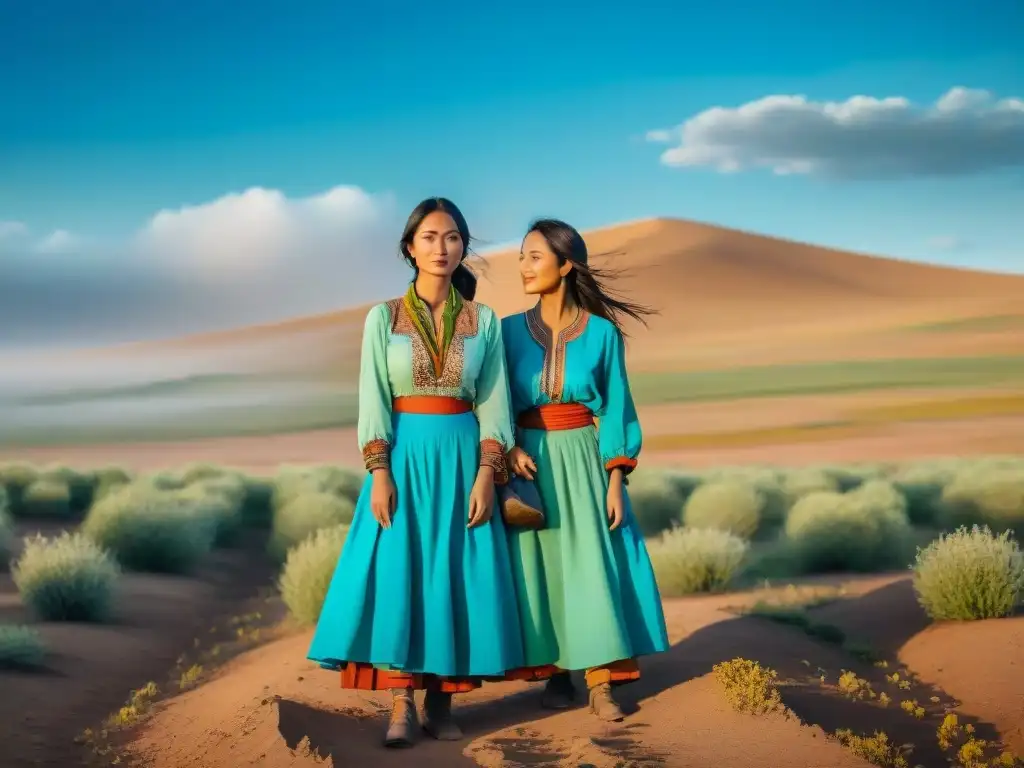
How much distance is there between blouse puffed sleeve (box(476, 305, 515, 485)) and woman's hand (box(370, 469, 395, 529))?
1.39 feet

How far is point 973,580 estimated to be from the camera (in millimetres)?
7871

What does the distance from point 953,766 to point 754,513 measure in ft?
32.3

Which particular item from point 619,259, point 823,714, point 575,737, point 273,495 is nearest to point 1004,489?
point 273,495

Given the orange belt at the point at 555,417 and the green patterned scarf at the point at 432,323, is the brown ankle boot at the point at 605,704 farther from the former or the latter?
the green patterned scarf at the point at 432,323

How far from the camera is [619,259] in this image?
164 feet

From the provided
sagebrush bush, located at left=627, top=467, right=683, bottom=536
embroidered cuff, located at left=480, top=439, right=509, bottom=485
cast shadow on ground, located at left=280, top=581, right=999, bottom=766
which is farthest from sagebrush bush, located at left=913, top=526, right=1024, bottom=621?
sagebrush bush, located at left=627, top=467, right=683, bottom=536

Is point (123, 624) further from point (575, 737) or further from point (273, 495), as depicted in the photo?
point (273, 495)

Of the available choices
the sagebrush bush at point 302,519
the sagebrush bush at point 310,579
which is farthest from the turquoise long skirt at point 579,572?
the sagebrush bush at point 302,519

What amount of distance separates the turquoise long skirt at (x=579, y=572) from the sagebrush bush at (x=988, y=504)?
10.7m

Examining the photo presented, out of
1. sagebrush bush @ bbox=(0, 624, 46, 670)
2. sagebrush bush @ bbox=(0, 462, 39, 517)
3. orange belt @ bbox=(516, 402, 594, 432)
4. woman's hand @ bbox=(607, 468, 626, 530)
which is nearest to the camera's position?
woman's hand @ bbox=(607, 468, 626, 530)

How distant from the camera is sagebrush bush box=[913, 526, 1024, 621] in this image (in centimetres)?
788

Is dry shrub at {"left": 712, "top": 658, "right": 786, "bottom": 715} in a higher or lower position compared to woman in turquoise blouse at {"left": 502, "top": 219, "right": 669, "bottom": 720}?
lower

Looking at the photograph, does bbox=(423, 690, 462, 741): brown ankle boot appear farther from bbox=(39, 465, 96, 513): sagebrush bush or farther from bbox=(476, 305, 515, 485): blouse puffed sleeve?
bbox=(39, 465, 96, 513): sagebrush bush

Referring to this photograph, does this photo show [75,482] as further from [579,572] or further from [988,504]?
[579,572]
